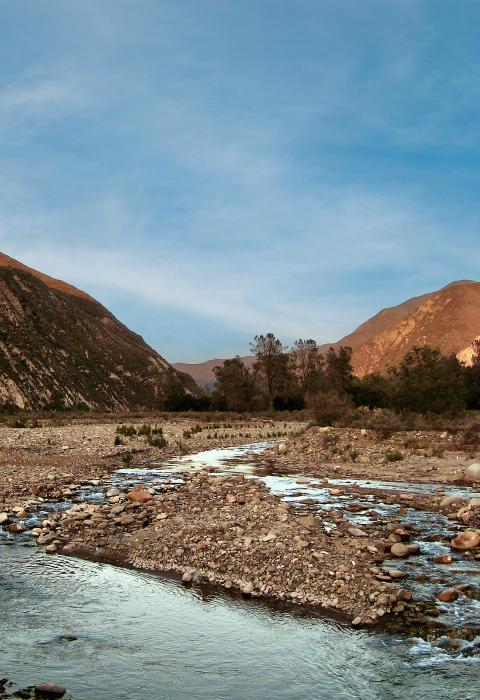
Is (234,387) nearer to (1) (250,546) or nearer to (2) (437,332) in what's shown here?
(1) (250,546)

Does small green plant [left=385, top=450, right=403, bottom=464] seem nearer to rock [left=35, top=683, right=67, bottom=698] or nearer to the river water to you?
the river water

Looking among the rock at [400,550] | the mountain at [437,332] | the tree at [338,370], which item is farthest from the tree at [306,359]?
the rock at [400,550]

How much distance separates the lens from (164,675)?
7.08 m

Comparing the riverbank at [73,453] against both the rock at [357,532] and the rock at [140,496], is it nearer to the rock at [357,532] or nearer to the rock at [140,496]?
the rock at [140,496]

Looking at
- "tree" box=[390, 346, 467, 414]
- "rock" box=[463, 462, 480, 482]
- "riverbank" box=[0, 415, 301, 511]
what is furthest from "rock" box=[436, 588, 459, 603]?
"tree" box=[390, 346, 467, 414]

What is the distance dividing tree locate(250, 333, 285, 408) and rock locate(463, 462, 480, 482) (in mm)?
66174

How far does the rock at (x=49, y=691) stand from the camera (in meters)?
6.46

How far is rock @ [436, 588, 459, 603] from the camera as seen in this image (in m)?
9.12

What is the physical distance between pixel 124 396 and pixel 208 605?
11545 cm

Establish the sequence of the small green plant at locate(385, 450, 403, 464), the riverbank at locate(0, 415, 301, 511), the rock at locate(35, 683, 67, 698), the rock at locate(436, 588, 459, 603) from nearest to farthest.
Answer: the rock at locate(35, 683, 67, 698) → the rock at locate(436, 588, 459, 603) → the riverbank at locate(0, 415, 301, 511) → the small green plant at locate(385, 450, 403, 464)

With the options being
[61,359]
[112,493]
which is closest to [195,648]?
[112,493]

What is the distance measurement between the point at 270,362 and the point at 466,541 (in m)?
76.7

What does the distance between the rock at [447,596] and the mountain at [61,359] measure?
280 ft

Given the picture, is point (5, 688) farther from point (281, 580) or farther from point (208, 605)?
point (281, 580)
